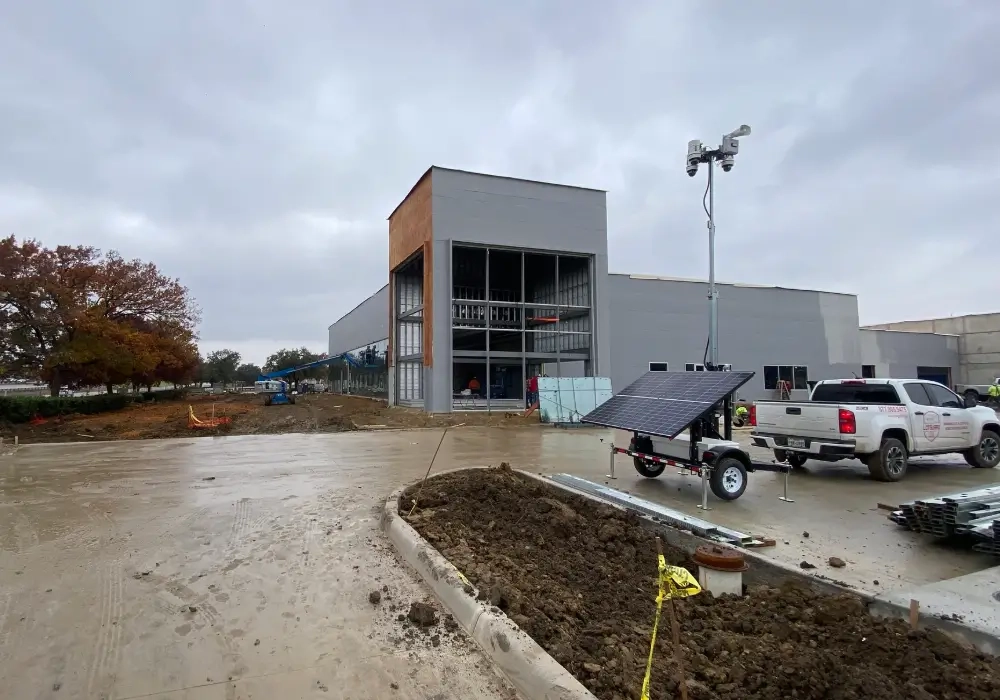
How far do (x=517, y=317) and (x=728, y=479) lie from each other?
2808cm

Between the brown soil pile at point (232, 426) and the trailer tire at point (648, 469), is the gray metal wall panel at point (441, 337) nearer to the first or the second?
the brown soil pile at point (232, 426)

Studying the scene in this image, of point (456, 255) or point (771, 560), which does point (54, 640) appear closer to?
point (771, 560)

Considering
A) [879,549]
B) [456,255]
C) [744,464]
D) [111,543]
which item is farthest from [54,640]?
[456,255]

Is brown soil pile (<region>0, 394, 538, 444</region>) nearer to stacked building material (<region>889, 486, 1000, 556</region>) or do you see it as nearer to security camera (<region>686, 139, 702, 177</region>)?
security camera (<region>686, 139, 702, 177</region>)

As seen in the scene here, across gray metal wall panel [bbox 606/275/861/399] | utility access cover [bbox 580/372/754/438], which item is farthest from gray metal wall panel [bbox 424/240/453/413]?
utility access cover [bbox 580/372/754/438]

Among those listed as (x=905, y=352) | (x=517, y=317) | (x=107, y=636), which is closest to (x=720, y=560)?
(x=107, y=636)

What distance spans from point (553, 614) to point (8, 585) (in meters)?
4.90

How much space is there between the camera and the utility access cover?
788 cm

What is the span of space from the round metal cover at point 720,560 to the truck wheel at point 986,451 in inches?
388

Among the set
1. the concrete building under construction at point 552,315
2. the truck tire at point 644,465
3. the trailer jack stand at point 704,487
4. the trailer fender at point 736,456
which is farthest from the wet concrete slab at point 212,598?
the concrete building under construction at point 552,315

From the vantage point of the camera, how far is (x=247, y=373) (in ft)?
391

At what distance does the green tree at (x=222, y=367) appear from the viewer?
104 m

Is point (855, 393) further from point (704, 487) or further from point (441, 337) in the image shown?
A: point (441, 337)

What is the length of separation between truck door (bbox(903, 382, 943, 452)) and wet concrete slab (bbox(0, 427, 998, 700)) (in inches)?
26.0
